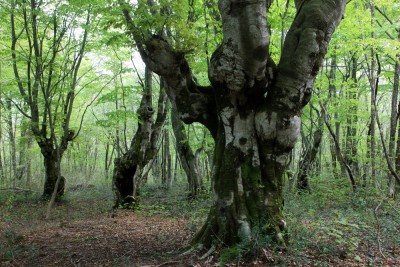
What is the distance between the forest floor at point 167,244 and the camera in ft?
14.2

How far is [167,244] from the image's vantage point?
5535 mm

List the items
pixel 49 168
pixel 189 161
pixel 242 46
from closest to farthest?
pixel 242 46 < pixel 189 161 < pixel 49 168

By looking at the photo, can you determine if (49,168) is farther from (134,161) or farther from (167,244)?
(167,244)

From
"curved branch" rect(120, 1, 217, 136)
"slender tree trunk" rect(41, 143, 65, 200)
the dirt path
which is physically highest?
"curved branch" rect(120, 1, 217, 136)

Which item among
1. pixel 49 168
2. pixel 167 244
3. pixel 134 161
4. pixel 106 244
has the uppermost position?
pixel 134 161

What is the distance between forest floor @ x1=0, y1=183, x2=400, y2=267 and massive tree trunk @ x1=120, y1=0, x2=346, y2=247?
1.35 ft

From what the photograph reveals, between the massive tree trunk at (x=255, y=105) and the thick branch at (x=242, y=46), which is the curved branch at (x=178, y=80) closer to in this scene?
the massive tree trunk at (x=255, y=105)

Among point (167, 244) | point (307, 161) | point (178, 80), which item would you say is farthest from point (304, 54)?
point (307, 161)

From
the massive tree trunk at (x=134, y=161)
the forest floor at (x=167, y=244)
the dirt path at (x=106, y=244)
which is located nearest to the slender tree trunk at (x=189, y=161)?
the massive tree trunk at (x=134, y=161)

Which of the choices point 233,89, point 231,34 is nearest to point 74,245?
point 233,89

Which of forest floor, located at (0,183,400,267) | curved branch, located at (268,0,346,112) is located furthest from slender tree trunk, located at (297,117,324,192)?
curved branch, located at (268,0,346,112)

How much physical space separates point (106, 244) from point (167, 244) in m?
1.30

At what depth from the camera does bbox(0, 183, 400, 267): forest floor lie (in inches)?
170

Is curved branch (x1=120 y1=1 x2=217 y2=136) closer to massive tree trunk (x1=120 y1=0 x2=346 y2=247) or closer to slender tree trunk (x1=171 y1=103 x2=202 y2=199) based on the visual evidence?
massive tree trunk (x1=120 y1=0 x2=346 y2=247)
